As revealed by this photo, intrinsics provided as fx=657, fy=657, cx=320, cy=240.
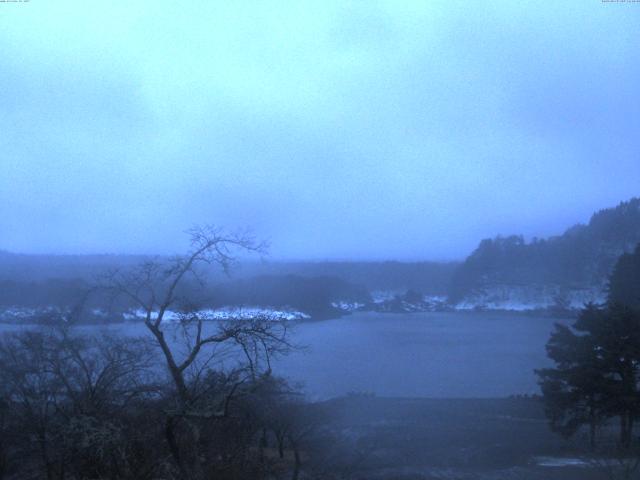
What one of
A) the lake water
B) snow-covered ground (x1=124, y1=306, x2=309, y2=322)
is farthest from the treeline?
snow-covered ground (x1=124, y1=306, x2=309, y2=322)

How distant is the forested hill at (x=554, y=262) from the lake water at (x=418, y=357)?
182 cm

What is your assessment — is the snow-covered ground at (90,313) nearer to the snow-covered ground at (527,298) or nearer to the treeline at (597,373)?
the treeline at (597,373)

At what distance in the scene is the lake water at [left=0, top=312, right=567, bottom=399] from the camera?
1919 cm

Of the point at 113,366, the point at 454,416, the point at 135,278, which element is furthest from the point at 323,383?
the point at 135,278

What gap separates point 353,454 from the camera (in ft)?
38.2

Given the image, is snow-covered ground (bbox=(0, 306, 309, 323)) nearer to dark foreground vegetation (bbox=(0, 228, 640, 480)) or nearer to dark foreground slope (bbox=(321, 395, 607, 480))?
dark foreground vegetation (bbox=(0, 228, 640, 480))

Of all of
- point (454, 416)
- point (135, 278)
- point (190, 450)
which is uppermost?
point (135, 278)

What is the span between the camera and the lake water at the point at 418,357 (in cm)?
1919

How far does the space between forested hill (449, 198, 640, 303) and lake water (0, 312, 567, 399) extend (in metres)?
1.82

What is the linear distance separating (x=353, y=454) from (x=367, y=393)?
603cm

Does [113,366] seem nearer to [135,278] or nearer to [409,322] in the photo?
[135,278]

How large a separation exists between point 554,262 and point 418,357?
11.6 m

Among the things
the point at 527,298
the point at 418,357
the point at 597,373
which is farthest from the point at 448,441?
the point at 527,298

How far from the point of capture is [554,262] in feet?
108
